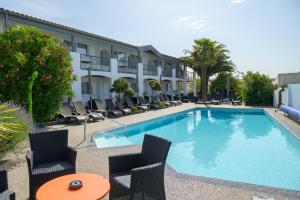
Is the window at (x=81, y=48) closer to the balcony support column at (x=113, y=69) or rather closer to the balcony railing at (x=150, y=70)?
the balcony support column at (x=113, y=69)

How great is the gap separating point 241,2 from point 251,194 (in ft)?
34.8

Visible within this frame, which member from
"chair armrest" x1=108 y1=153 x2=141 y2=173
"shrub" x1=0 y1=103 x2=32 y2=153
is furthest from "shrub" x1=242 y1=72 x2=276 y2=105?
"chair armrest" x1=108 y1=153 x2=141 y2=173

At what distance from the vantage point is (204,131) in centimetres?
1248

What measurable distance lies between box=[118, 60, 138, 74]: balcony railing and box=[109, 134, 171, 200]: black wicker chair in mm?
17691

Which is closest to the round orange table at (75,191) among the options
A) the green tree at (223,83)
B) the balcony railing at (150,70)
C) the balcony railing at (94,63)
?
the balcony railing at (94,63)

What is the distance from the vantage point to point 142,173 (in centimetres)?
317

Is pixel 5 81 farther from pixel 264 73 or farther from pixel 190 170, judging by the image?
pixel 264 73

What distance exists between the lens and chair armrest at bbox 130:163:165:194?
3.12 metres

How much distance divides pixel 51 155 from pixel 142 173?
2.37 meters

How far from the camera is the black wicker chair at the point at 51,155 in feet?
13.4

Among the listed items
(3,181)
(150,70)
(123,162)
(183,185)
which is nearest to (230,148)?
(183,185)

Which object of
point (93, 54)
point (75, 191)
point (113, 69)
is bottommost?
point (75, 191)

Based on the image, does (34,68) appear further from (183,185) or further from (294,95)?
(294,95)

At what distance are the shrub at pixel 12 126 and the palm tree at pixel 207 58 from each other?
74.9ft
